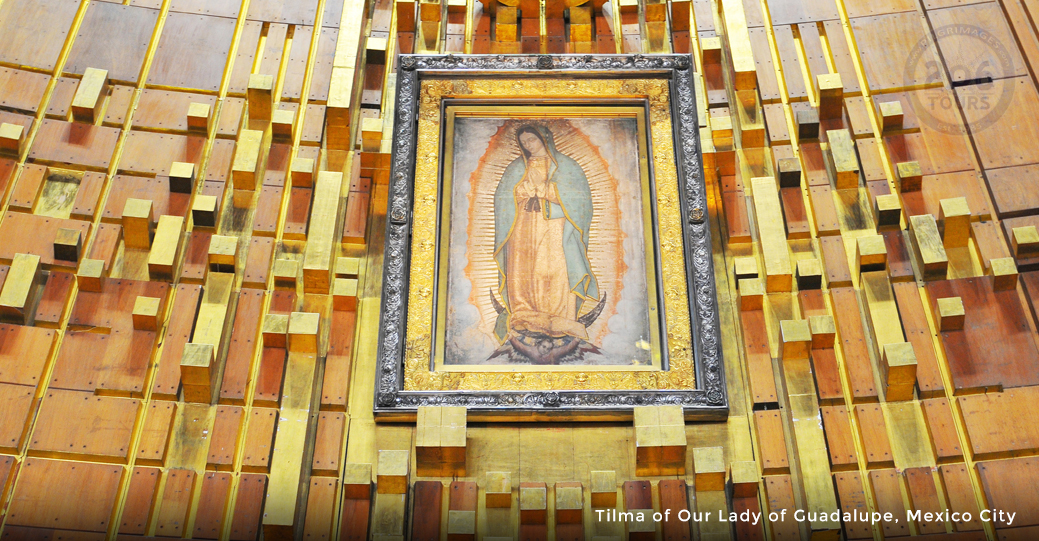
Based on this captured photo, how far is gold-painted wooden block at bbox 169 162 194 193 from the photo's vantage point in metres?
9.12

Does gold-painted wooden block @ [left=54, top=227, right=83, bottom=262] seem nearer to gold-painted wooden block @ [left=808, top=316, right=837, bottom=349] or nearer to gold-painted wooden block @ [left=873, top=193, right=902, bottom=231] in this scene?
gold-painted wooden block @ [left=808, top=316, right=837, bottom=349]

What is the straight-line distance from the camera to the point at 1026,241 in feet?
28.2

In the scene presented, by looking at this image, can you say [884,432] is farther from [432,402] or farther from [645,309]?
[432,402]

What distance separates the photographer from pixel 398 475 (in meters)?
7.86

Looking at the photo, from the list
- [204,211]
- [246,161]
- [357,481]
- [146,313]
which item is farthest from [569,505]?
[246,161]

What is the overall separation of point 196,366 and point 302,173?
2116 millimetres

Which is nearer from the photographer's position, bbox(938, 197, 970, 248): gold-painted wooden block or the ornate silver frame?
the ornate silver frame

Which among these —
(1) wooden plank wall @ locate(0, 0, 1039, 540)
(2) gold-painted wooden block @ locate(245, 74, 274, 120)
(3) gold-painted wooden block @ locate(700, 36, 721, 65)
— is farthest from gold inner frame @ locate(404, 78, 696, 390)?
(2) gold-painted wooden block @ locate(245, 74, 274, 120)

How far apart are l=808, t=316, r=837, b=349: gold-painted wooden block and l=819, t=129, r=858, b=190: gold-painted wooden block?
1.52m

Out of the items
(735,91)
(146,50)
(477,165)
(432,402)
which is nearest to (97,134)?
(146,50)

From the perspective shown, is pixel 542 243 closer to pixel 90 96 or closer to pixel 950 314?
pixel 950 314

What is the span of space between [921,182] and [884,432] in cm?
248

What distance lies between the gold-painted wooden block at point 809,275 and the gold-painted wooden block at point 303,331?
411cm

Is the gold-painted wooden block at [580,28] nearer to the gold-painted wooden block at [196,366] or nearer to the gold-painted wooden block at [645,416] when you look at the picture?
the gold-painted wooden block at [645,416]
